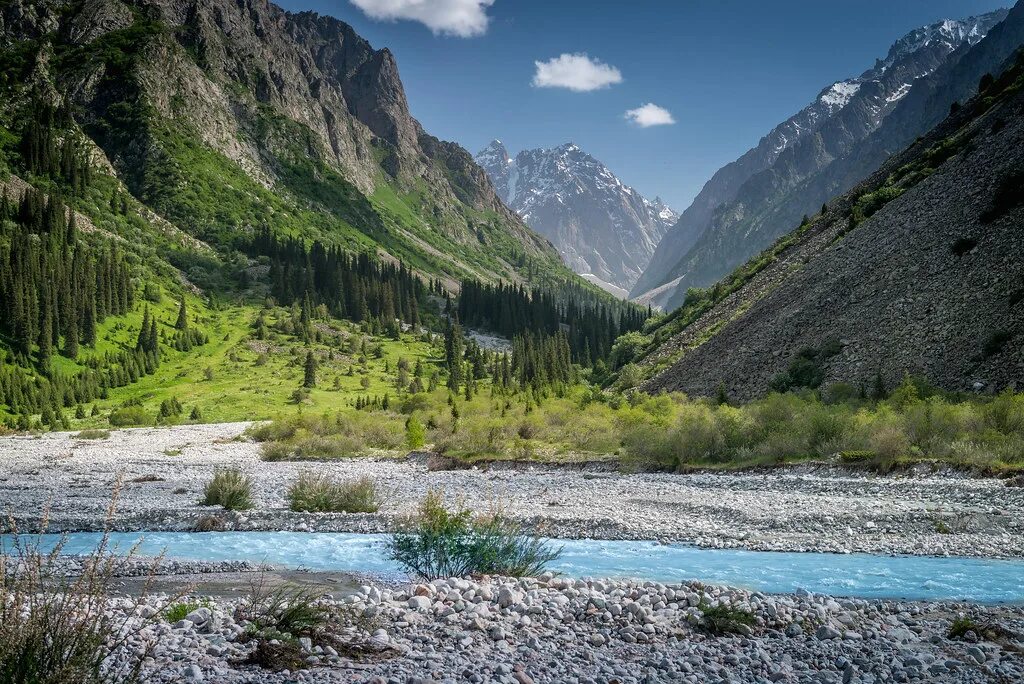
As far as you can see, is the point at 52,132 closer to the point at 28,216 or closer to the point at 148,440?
the point at 28,216

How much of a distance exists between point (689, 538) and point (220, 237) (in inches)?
7194

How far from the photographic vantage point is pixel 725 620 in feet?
37.3

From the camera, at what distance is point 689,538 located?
22.6 metres

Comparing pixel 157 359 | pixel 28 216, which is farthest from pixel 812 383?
pixel 28 216

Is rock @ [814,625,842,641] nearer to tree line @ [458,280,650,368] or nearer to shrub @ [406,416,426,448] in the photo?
shrub @ [406,416,426,448]

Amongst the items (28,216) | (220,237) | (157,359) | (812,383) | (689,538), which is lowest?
(689,538)

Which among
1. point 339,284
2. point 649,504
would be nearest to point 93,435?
point 649,504

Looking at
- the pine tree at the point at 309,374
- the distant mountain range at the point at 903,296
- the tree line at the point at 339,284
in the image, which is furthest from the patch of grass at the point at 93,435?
the tree line at the point at 339,284

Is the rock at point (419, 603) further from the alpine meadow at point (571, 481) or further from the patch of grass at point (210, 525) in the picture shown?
the patch of grass at point (210, 525)

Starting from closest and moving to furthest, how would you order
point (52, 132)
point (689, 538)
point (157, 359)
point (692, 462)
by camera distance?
point (689, 538)
point (692, 462)
point (157, 359)
point (52, 132)

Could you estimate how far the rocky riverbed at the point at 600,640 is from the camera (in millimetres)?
8773

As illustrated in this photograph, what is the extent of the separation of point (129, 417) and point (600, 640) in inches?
3244

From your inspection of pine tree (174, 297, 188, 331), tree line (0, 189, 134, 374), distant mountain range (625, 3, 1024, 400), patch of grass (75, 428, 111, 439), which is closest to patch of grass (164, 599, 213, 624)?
distant mountain range (625, 3, 1024, 400)

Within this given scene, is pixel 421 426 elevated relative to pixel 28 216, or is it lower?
lower
